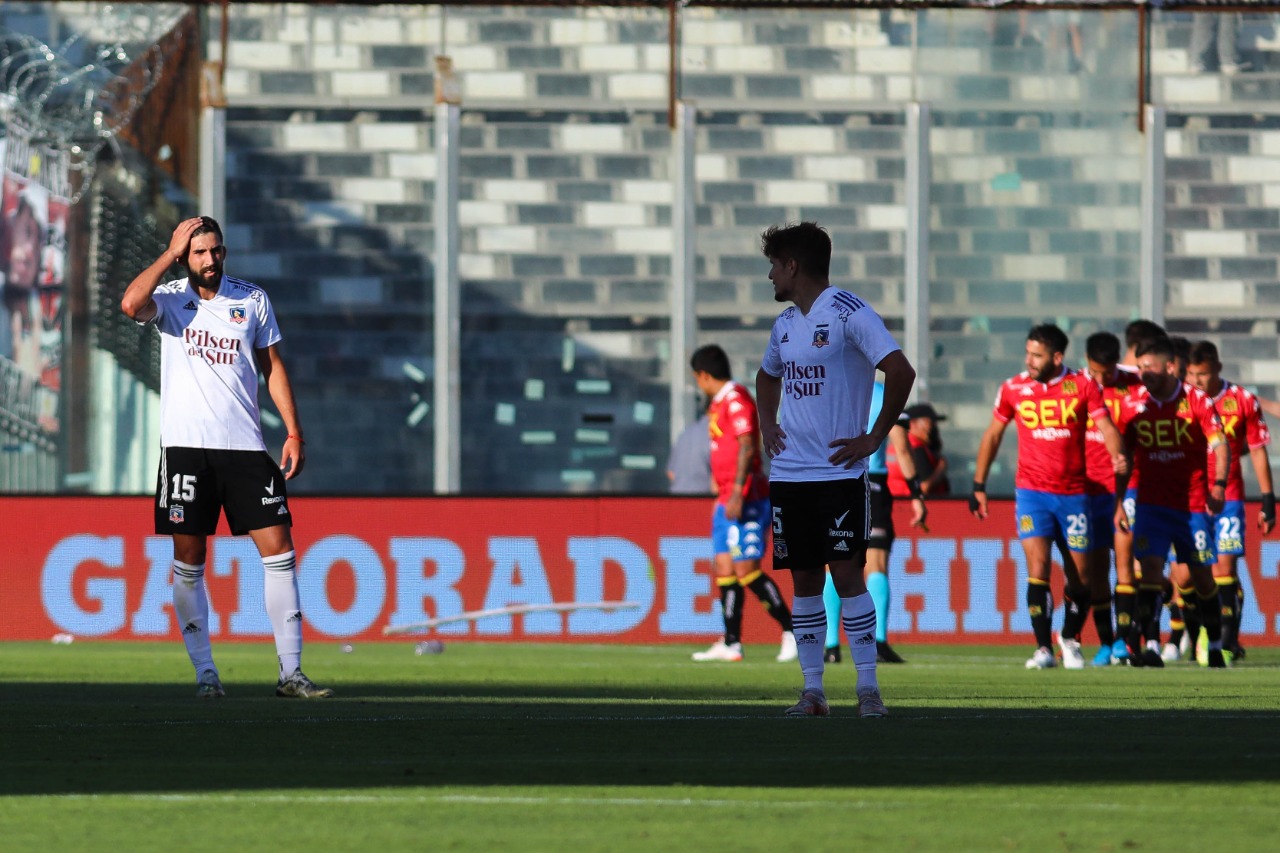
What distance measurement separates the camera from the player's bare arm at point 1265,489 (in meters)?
15.7

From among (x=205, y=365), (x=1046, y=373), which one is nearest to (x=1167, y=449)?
(x=1046, y=373)

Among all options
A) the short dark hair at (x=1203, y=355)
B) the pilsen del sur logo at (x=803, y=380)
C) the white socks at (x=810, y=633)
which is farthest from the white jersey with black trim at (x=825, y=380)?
the short dark hair at (x=1203, y=355)

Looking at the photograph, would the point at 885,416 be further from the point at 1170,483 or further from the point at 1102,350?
the point at 1170,483

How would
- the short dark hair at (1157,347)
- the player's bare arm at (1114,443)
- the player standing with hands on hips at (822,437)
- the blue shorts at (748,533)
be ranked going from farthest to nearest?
the blue shorts at (748,533) < the short dark hair at (1157,347) < the player's bare arm at (1114,443) < the player standing with hands on hips at (822,437)

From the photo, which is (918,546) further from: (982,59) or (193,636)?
(193,636)

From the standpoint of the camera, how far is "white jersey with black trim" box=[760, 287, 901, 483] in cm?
857

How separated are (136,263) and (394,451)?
288 centimetres

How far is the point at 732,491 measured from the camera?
48.0 feet

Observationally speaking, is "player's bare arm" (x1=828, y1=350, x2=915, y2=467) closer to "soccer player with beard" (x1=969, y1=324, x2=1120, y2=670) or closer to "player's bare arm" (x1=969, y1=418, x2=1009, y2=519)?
"soccer player with beard" (x1=969, y1=324, x2=1120, y2=670)

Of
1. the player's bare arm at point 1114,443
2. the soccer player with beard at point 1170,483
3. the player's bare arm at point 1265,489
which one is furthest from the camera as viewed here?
the player's bare arm at point 1265,489

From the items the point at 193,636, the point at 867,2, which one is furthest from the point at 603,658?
the point at 867,2

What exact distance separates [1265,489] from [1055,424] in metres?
2.93

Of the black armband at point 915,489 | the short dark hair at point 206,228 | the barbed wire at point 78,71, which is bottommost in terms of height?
the black armband at point 915,489

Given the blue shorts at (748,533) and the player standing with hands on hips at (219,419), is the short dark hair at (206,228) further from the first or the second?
the blue shorts at (748,533)
